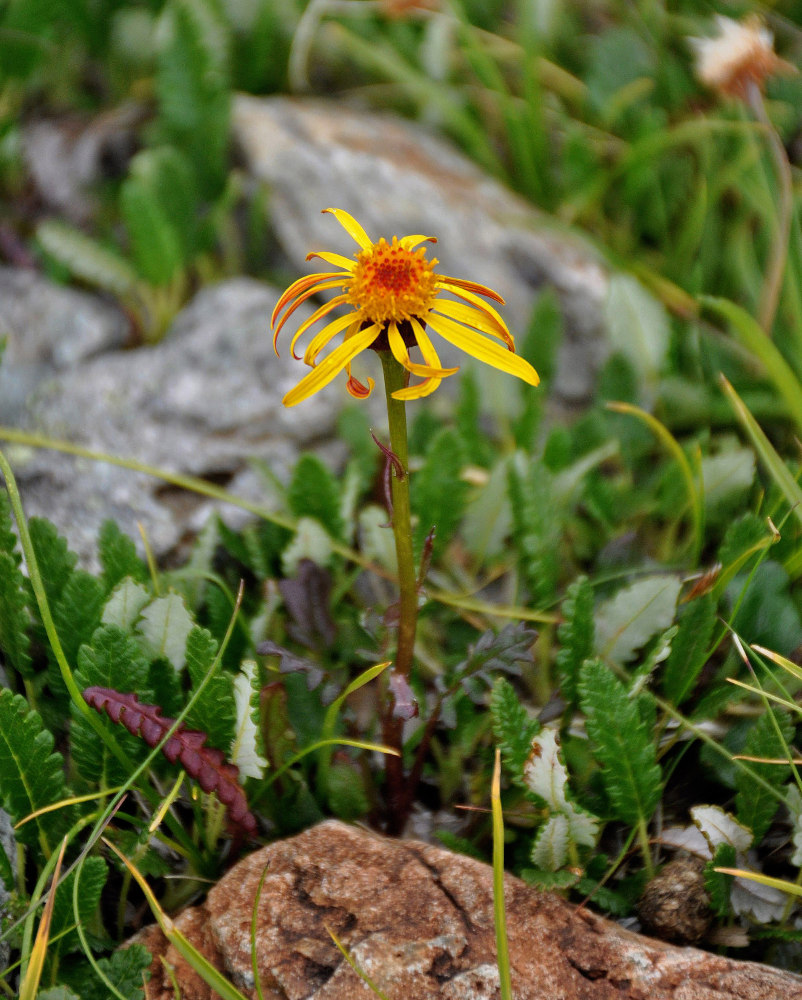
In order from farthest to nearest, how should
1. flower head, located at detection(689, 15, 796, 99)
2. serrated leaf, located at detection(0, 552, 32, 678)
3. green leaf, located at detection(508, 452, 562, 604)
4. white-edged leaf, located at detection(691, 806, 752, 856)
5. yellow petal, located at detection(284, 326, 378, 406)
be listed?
1. flower head, located at detection(689, 15, 796, 99)
2. green leaf, located at detection(508, 452, 562, 604)
3. serrated leaf, located at detection(0, 552, 32, 678)
4. white-edged leaf, located at detection(691, 806, 752, 856)
5. yellow petal, located at detection(284, 326, 378, 406)

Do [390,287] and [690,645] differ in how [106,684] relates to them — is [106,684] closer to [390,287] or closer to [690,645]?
[390,287]

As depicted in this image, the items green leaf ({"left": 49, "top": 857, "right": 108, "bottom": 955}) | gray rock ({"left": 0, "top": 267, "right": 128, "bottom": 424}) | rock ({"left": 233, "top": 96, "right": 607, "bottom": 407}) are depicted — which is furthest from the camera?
rock ({"left": 233, "top": 96, "right": 607, "bottom": 407})

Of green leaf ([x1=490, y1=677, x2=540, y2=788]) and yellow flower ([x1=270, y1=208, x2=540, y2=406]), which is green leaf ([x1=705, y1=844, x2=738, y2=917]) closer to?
green leaf ([x1=490, y1=677, x2=540, y2=788])

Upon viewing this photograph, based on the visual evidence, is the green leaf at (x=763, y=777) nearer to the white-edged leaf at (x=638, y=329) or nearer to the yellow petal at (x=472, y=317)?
the yellow petal at (x=472, y=317)

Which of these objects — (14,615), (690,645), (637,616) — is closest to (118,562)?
(14,615)

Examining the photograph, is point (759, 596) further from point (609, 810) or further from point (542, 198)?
point (542, 198)

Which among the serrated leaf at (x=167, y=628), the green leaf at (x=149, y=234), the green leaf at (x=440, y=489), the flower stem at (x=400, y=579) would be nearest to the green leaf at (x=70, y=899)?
the serrated leaf at (x=167, y=628)

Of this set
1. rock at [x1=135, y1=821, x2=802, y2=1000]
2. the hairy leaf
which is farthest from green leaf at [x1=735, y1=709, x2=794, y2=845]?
the hairy leaf
